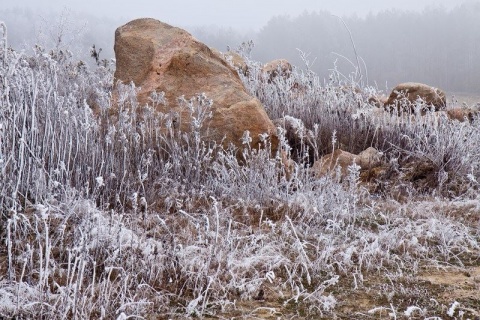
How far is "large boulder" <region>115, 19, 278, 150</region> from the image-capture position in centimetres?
490

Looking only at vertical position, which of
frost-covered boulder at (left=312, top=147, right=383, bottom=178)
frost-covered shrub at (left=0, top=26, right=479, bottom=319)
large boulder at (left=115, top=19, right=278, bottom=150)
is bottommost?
frost-covered boulder at (left=312, top=147, right=383, bottom=178)

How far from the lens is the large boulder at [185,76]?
16.1 ft

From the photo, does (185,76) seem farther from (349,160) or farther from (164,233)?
(164,233)

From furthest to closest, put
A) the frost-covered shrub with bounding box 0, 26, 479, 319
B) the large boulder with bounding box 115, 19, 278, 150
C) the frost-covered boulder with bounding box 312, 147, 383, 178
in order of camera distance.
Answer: the frost-covered boulder with bounding box 312, 147, 383, 178, the large boulder with bounding box 115, 19, 278, 150, the frost-covered shrub with bounding box 0, 26, 479, 319

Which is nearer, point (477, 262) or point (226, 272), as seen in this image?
point (226, 272)

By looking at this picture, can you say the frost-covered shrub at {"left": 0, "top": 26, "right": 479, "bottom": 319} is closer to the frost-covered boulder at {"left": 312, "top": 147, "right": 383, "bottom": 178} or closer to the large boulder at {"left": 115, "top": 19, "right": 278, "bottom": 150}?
the large boulder at {"left": 115, "top": 19, "right": 278, "bottom": 150}

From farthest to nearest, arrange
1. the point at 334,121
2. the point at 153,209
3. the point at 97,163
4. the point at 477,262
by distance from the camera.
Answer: the point at 334,121 < the point at 97,163 < the point at 153,209 < the point at 477,262

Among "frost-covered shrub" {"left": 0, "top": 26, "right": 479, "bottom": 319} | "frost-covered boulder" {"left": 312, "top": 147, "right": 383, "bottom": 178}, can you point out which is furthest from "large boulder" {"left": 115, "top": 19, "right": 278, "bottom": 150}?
"frost-covered boulder" {"left": 312, "top": 147, "right": 383, "bottom": 178}

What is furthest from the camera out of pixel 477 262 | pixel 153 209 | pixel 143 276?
pixel 153 209

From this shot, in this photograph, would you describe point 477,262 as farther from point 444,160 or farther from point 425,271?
point 444,160

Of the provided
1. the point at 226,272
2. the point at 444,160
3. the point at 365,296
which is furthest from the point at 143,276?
the point at 444,160

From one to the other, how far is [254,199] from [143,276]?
4.93ft

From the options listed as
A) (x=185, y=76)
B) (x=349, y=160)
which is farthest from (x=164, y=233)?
(x=349, y=160)

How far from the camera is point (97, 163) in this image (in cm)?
380
